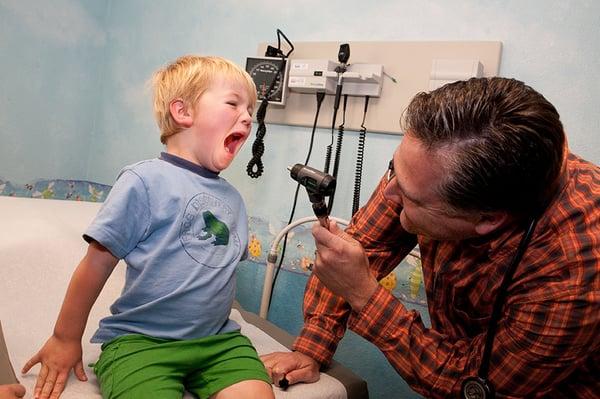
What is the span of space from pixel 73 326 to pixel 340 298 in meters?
0.61

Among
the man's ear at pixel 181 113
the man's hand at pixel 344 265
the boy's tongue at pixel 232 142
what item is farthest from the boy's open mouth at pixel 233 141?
the man's hand at pixel 344 265

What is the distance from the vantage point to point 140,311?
1043 millimetres

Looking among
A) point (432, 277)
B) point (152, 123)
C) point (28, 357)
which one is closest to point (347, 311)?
point (432, 277)

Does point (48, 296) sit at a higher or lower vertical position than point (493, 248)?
lower

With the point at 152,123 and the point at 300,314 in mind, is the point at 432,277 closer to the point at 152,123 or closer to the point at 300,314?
the point at 300,314

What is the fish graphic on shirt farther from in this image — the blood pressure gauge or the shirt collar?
the blood pressure gauge

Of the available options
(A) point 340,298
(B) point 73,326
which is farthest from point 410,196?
(B) point 73,326

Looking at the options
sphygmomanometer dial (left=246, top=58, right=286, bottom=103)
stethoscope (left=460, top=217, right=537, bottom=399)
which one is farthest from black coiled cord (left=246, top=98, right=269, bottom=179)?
stethoscope (left=460, top=217, right=537, bottom=399)

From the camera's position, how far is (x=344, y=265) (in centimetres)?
98

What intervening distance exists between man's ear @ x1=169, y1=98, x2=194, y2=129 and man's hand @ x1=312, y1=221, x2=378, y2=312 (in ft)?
1.45

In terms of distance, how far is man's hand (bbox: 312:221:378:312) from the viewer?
978 millimetres

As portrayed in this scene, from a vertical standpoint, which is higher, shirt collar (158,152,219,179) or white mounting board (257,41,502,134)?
white mounting board (257,41,502,134)

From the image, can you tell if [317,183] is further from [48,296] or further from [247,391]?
[48,296]

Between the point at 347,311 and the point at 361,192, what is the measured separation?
599 millimetres
